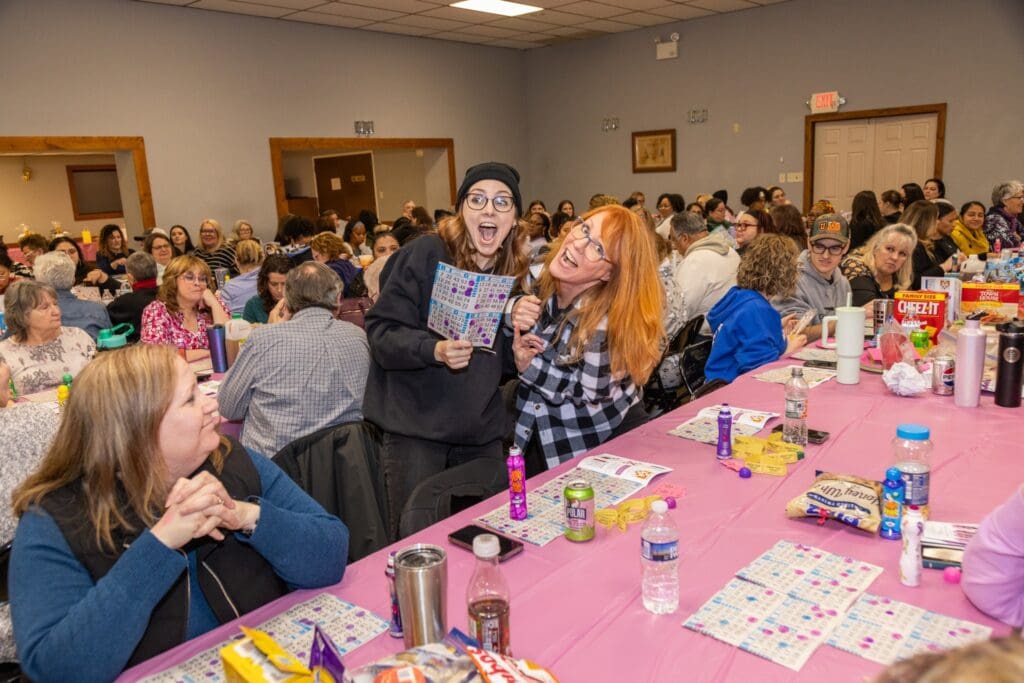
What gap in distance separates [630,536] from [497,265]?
3.68 ft

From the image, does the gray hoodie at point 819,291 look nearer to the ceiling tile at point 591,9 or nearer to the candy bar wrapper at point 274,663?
the candy bar wrapper at point 274,663

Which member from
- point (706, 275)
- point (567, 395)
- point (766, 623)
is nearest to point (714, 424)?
point (567, 395)

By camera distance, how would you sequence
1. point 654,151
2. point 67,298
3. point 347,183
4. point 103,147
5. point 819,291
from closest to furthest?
point 819,291
point 67,298
point 103,147
point 654,151
point 347,183

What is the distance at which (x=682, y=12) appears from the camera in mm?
10406

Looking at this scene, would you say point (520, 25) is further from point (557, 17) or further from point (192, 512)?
point (192, 512)

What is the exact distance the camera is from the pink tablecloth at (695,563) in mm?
1372

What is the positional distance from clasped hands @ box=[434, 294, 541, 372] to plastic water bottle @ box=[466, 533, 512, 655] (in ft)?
3.34

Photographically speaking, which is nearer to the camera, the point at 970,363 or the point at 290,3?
the point at 970,363

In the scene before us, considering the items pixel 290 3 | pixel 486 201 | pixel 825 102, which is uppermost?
pixel 290 3

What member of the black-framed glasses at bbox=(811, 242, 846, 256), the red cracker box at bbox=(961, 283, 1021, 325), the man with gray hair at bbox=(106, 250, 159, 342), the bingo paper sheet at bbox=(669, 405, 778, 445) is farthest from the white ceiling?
the bingo paper sheet at bbox=(669, 405, 778, 445)

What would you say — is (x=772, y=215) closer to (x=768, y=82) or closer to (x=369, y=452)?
(x=369, y=452)

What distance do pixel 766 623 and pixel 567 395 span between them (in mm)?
1259

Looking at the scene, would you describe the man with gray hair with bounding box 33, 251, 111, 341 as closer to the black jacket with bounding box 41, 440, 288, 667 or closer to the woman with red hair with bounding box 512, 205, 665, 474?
the woman with red hair with bounding box 512, 205, 665, 474

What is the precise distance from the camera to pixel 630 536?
1.86m
